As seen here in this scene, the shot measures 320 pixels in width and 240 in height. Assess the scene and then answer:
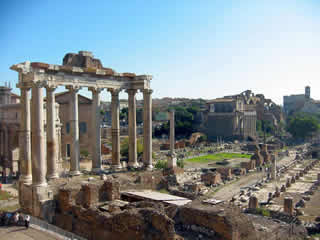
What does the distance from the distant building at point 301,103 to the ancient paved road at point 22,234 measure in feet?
404

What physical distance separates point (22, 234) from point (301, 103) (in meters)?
135

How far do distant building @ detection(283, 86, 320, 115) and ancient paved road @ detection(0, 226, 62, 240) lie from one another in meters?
123

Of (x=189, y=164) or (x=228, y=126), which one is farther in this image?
(x=228, y=126)

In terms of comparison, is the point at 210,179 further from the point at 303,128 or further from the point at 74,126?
the point at 303,128

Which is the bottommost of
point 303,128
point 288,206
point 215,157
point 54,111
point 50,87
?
point 215,157

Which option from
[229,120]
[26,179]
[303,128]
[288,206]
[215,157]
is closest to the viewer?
[26,179]

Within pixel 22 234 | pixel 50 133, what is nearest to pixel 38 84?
pixel 50 133

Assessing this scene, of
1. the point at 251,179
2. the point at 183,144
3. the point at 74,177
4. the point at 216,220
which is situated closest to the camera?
the point at 216,220

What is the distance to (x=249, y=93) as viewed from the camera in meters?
108

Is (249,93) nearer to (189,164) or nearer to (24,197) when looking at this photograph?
(189,164)

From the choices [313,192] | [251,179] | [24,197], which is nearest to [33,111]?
[24,197]

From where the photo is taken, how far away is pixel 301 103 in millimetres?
130875

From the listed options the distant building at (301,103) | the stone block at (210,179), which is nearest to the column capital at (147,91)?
the stone block at (210,179)

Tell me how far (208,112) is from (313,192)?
62.7m
